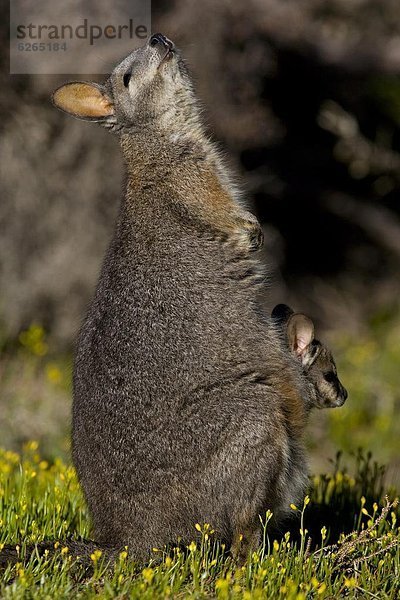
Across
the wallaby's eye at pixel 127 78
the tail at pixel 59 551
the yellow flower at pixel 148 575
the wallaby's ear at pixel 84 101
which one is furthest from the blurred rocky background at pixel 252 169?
the yellow flower at pixel 148 575

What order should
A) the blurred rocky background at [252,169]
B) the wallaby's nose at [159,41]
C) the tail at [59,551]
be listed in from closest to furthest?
the tail at [59,551] < the wallaby's nose at [159,41] < the blurred rocky background at [252,169]

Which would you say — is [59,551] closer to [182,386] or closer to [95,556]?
[95,556]

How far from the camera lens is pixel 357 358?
12.7 meters

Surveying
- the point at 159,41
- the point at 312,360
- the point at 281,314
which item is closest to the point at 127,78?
the point at 159,41

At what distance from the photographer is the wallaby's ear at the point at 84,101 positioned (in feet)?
22.1

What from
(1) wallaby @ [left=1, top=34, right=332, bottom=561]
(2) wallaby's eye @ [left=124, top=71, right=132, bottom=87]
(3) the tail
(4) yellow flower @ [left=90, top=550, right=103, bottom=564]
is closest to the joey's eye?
(2) wallaby's eye @ [left=124, top=71, right=132, bottom=87]

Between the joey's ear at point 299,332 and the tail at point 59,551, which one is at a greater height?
the joey's ear at point 299,332

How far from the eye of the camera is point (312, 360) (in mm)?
6266

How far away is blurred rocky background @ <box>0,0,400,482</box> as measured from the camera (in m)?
11.7

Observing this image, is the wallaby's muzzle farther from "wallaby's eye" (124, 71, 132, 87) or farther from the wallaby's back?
the wallaby's back

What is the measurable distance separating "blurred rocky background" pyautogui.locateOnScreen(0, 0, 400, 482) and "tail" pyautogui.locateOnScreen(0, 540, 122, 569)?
487cm

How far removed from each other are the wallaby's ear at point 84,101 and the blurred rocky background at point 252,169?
3832 mm

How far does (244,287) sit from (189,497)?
52.3 inches

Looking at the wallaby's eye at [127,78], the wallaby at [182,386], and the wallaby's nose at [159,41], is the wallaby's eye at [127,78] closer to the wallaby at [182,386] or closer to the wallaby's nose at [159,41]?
the wallaby's nose at [159,41]
